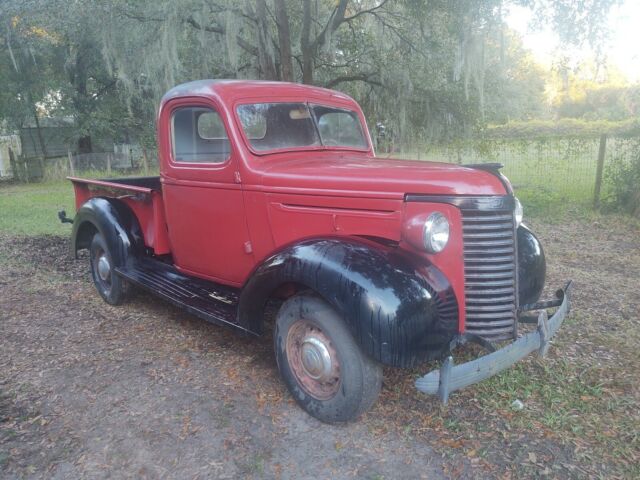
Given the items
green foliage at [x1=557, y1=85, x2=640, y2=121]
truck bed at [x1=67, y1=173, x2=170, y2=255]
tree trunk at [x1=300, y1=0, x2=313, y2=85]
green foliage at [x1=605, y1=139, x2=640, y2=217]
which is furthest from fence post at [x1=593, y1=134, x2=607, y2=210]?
green foliage at [x1=557, y1=85, x2=640, y2=121]

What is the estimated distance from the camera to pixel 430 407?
9.82 feet

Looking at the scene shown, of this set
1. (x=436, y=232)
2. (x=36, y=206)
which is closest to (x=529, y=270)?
(x=436, y=232)

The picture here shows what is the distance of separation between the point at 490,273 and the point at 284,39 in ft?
23.9

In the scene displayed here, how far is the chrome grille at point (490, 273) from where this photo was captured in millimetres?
2766

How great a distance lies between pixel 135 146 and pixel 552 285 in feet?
54.8

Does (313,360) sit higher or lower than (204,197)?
lower

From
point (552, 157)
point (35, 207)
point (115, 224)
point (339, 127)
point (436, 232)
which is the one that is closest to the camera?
point (436, 232)

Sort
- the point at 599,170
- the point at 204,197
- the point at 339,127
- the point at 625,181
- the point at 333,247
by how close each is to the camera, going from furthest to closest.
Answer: the point at 599,170 < the point at 625,181 < the point at 339,127 < the point at 204,197 < the point at 333,247

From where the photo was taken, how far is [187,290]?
12.6ft

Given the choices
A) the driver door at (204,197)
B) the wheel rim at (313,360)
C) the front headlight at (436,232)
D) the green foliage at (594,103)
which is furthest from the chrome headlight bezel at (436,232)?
the green foliage at (594,103)

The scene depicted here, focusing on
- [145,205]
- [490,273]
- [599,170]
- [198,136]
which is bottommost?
[599,170]

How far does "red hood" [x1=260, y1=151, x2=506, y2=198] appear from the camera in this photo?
2.77 metres

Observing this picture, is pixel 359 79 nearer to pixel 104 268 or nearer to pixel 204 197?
pixel 104 268

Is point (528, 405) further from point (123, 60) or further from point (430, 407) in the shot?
point (123, 60)
